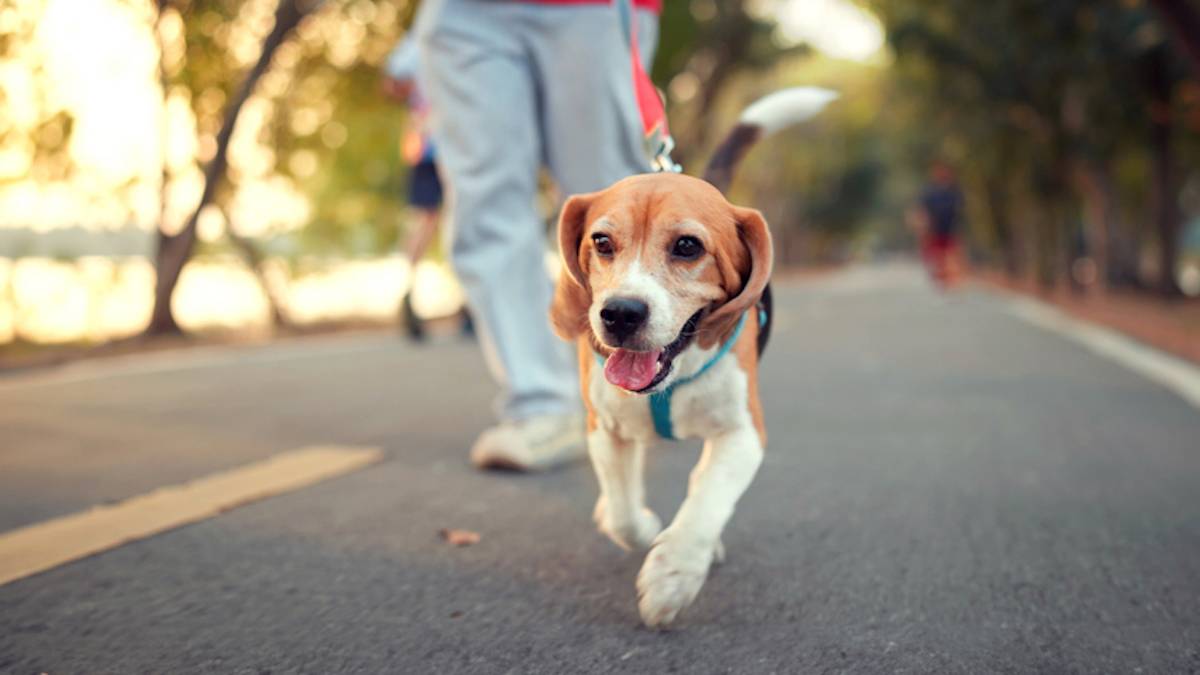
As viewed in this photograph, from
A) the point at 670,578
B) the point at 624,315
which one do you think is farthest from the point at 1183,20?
the point at 670,578

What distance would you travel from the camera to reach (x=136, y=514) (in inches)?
126

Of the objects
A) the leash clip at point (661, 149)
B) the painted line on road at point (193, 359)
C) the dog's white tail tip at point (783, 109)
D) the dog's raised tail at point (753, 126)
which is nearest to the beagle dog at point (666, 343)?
the leash clip at point (661, 149)

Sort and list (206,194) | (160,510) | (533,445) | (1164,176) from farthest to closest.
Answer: (1164,176) → (206,194) → (533,445) → (160,510)

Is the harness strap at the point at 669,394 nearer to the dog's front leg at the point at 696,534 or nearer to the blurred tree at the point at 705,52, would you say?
the dog's front leg at the point at 696,534

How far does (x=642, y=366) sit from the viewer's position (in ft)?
7.54

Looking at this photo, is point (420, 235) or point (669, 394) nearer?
point (669, 394)

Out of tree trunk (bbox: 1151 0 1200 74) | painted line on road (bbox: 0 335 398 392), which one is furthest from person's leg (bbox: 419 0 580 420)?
tree trunk (bbox: 1151 0 1200 74)

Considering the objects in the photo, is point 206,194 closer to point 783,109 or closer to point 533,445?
point 533,445

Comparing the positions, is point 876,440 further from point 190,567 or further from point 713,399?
point 190,567

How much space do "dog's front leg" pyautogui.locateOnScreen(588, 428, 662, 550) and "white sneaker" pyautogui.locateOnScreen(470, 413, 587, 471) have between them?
1.09 metres

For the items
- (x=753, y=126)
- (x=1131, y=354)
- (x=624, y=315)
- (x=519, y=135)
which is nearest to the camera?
(x=624, y=315)

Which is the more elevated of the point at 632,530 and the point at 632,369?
the point at 632,369

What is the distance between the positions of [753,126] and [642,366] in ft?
3.56

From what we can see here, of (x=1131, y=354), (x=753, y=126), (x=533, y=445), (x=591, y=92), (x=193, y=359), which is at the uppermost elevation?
(x=591, y=92)
